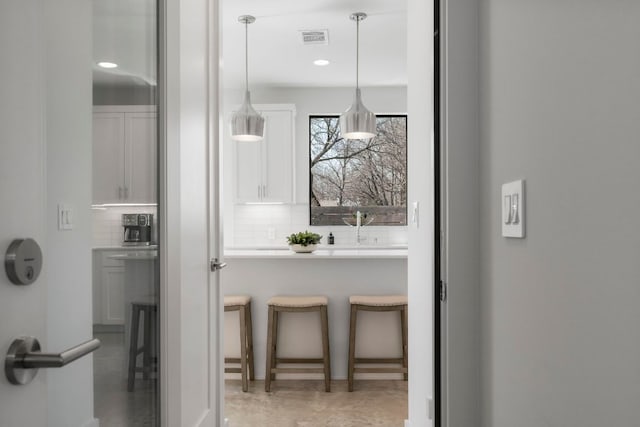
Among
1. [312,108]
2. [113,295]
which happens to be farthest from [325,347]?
[312,108]

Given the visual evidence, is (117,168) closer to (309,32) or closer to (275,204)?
(309,32)

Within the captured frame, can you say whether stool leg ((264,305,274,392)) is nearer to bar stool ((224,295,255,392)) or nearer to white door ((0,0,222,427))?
bar stool ((224,295,255,392))

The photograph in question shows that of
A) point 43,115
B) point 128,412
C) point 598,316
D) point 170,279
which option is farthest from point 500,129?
point 128,412

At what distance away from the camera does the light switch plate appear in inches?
39.2

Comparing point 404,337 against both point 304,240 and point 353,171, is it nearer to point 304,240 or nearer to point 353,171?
point 304,240

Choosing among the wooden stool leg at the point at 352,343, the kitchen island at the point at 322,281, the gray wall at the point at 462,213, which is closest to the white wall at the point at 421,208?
the gray wall at the point at 462,213

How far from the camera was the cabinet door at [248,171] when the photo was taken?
5.77 metres

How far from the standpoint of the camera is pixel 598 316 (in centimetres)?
68

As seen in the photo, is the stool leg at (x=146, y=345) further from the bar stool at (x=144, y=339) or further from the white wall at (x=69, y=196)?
the white wall at (x=69, y=196)

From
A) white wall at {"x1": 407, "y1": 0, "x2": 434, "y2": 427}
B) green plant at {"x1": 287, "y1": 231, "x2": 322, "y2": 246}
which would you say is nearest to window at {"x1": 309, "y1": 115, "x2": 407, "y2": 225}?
green plant at {"x1": 287, "y1": 231, "x2": 322, "y2": 246}

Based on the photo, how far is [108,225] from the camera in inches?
48.6

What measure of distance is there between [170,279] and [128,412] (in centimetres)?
44

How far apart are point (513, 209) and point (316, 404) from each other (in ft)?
8.54

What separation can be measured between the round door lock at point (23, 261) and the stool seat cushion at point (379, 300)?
284cm
